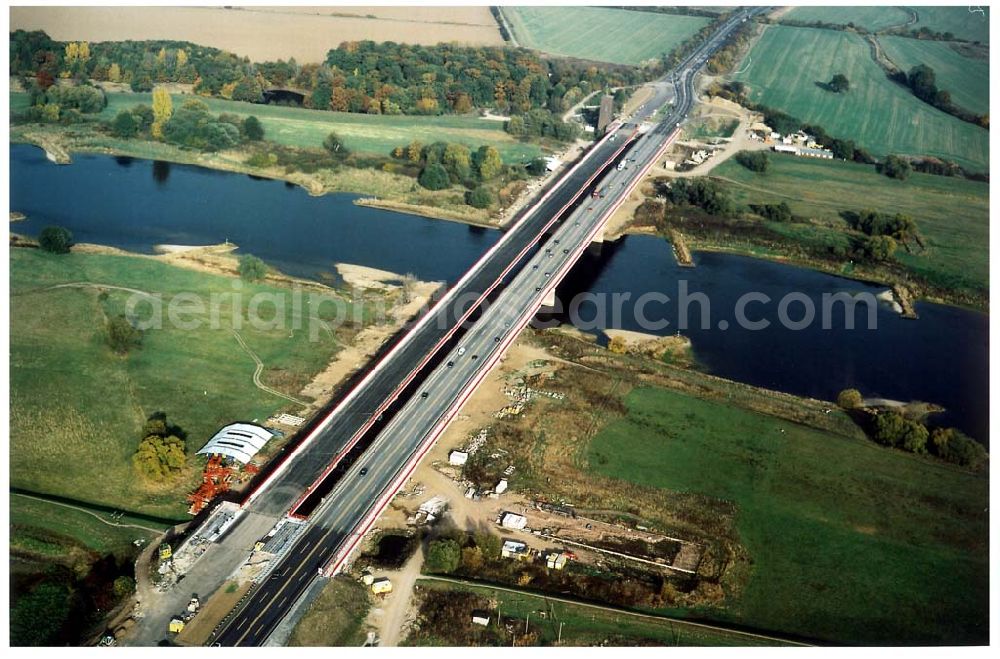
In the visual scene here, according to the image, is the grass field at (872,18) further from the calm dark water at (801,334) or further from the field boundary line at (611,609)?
the field boundary line at (611,609)

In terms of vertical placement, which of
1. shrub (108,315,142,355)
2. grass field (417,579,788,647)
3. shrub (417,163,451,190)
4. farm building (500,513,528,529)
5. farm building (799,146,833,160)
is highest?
farm building (799,146,833,160)

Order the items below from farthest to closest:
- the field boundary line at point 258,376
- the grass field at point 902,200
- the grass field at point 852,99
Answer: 1. the grass field at point 852,99
2. the grass field at point 902,200
3. the field boundary line at point 258,376

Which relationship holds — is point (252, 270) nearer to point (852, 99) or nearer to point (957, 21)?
point (852, 99)

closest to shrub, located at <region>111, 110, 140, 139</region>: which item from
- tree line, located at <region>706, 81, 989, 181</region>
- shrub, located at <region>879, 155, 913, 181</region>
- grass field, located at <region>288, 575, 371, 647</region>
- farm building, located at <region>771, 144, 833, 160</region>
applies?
tree line, located at <region>706, 81, 989, 181</region>

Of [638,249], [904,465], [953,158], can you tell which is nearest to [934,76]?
[953,158]

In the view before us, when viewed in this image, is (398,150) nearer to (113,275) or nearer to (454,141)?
(454,141)

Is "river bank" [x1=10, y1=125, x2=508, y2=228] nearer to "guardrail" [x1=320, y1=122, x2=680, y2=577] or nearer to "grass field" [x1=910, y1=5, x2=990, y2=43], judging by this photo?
"guardrail" [x1=320, y1=122, x2=680, y2=577]

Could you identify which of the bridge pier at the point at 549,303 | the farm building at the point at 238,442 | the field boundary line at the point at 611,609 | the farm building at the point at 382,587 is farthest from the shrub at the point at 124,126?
the field boundary line at the point at 611,609
